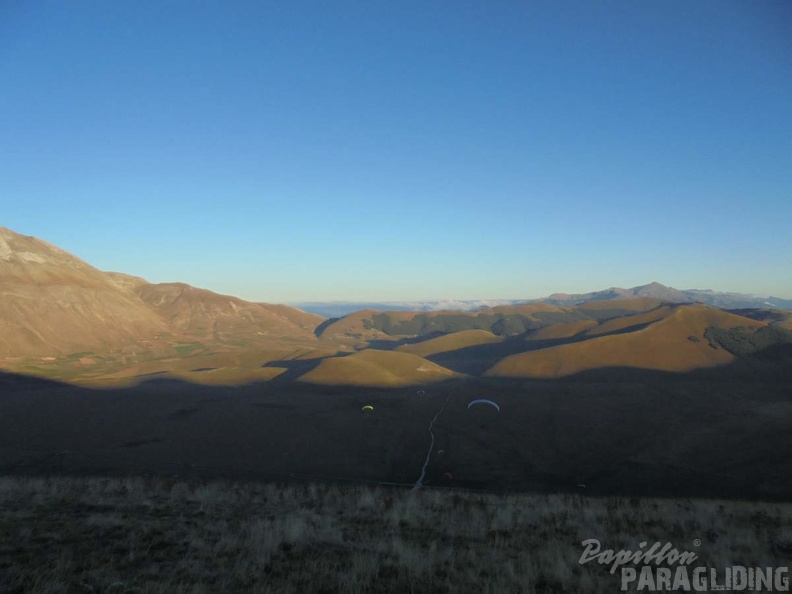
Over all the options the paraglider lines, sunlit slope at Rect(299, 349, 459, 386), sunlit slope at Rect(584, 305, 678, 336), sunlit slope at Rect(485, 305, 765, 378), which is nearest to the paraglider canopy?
the paraglider lines

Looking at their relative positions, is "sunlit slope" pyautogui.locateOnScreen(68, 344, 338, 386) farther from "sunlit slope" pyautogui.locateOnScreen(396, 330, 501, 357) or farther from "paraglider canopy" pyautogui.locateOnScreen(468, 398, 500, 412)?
"paraglider canopy" pyautogui.locateOnScreen(468, 398, 500, 412)

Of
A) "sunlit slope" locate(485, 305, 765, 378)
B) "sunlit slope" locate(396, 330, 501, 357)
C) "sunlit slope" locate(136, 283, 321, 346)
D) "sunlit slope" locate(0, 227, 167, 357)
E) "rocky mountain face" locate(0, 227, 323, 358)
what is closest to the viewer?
"sunlit slope" locate(485, 305, 765, 378)

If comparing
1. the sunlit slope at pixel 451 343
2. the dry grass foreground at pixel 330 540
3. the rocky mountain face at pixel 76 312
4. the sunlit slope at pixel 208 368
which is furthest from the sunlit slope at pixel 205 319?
the dry grass foreground at pixel 330 540

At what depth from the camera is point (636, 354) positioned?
77188 mm

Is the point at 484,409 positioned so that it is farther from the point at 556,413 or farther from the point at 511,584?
the point at 511,584

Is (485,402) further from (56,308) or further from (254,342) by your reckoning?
(254,342)

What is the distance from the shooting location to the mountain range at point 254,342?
7412 centimetres

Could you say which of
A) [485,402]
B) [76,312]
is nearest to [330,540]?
[485,402]

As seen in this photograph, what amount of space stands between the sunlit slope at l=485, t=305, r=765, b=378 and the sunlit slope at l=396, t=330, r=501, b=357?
44092 millimetres

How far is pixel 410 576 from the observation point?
8.59 meters

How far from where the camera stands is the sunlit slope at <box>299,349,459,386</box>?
64.0 metres

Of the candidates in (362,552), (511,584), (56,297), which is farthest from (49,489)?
(56,297)

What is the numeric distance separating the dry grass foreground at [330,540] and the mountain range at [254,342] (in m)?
47.4

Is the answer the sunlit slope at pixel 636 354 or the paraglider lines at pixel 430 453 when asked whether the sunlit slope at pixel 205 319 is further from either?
the paraglider lines at pixel 430 453
